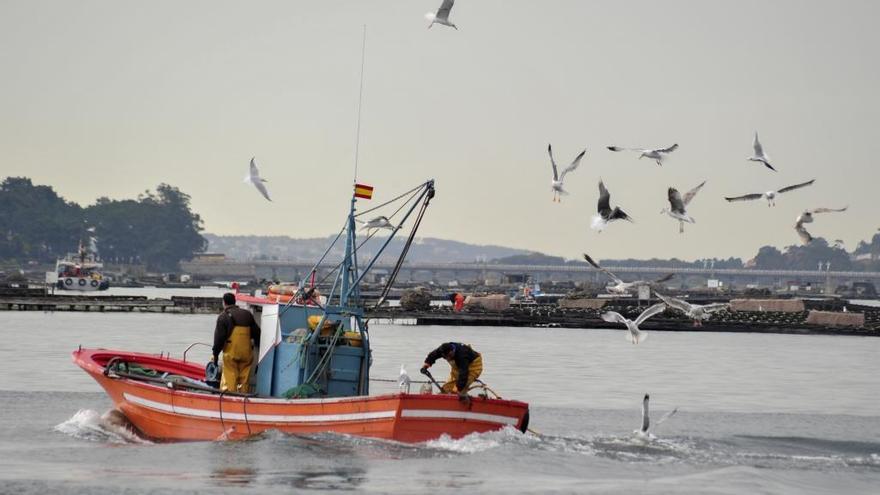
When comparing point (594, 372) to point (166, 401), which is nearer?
point (166, 401)

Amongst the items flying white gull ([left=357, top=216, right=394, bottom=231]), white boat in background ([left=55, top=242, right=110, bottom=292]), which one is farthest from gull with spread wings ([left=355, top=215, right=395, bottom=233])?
white boat in background ([left=55, top=242, right=110, bottom=292])

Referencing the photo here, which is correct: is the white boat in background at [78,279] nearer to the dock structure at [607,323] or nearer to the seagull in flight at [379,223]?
the dock structure at [607,323]

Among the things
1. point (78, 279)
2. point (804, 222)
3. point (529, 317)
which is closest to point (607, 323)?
point (529, 317)

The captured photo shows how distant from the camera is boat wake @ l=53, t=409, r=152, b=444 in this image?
1147 inches

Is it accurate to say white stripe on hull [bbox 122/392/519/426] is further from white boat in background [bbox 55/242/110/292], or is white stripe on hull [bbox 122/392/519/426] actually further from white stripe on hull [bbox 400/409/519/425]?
white boat in background [bbox 55/242/110/292]

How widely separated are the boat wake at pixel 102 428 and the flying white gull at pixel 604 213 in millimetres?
9863

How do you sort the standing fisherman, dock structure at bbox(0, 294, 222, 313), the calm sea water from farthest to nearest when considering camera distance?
dock structure at bbox(0, 294, 222, 313) < the standing fisherman < the calm sea water

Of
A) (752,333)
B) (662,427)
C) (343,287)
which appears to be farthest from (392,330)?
(343,287)

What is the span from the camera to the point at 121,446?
92.1 ft

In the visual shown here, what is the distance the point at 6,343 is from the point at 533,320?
3938 centimetres

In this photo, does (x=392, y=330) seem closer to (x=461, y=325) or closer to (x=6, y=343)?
(x=461, y=325)

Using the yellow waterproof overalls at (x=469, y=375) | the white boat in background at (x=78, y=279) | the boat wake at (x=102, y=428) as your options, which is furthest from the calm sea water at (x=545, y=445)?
the white boat in background at (x=78, y=279)

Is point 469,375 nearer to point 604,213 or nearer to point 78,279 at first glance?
point 604,213

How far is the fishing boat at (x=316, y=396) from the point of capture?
24906mm
